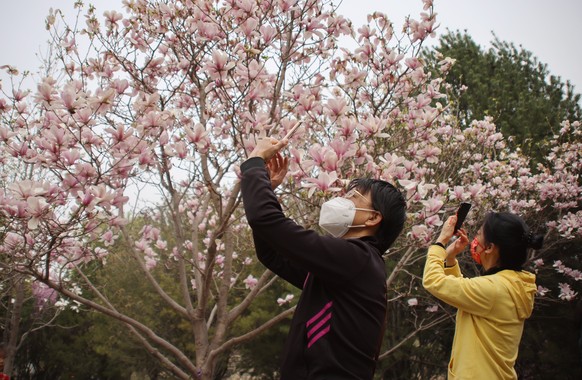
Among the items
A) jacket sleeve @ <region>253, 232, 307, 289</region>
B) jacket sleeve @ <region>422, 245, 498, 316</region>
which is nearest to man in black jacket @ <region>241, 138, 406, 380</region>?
jacket sleeve @ <region>253, 232, 307, 289</region>

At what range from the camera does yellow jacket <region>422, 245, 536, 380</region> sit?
1727mm

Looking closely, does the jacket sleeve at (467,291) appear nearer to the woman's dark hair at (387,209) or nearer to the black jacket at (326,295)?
the woman's dark hair at (387,209)

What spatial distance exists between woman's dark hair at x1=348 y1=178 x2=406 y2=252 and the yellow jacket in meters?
0.54

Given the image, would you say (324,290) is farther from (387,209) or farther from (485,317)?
(485,317)

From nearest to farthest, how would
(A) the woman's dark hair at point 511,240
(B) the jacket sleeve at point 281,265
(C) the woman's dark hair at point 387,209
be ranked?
(C) the woman's dark hair at point 387,209 → (B) the jacket sleeve at point 281,265 → (A) the woman's dark hair at point 511,240

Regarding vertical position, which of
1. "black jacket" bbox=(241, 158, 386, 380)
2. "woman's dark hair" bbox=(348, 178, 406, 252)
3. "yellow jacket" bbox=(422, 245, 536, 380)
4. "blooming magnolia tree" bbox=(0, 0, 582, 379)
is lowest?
"yellow jacket" bbox=(422, 245, 536, 380)

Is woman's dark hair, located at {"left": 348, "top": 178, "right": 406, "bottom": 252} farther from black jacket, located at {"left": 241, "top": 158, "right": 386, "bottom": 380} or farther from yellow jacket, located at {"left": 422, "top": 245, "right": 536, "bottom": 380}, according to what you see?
yellow jacket, located at {"left": 422, "top": 245, "right": 536, "bottom": 380}

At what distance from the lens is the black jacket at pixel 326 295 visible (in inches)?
43.8

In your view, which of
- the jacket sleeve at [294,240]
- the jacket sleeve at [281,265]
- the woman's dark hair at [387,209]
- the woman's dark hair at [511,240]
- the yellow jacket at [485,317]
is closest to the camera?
the jacket sleeve at [294,240]

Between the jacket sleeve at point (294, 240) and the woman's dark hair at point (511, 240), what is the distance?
973mm

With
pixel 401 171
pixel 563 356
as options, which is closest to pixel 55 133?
pixel 401 171

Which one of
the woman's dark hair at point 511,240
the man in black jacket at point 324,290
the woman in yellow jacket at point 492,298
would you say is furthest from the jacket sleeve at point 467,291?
the man in black jacket at point 324,290

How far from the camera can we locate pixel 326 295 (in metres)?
1.20

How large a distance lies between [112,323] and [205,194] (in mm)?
6397
